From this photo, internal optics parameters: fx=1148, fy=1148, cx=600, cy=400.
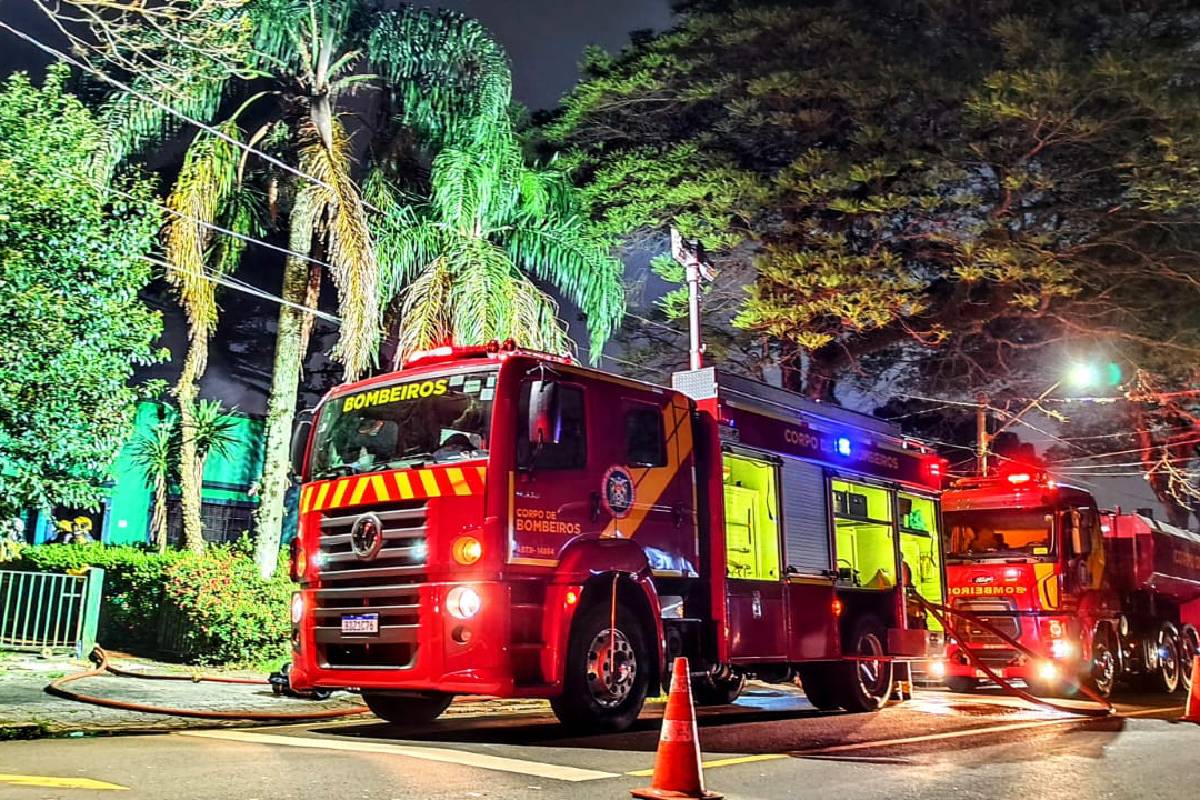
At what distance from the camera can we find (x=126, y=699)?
35.2 ft

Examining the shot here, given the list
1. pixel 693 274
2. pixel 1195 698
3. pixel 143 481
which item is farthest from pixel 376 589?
pixel 143 481

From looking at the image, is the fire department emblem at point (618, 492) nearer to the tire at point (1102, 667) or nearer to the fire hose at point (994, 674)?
the fire hose at point (994, 674)

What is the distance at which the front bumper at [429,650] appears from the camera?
806cm

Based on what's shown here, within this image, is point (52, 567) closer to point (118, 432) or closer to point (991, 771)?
point (118, 432)

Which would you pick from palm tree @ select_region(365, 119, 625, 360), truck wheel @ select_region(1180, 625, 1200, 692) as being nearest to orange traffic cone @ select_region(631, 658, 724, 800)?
palm tree @ select_region(365, 119, 625, 360)

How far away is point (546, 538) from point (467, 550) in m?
0.63

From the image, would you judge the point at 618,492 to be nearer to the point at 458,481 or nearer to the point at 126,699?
the point at 458,481

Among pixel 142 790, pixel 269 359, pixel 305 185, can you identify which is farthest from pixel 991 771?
pixel 269 359

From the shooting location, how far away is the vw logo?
28.2 ft

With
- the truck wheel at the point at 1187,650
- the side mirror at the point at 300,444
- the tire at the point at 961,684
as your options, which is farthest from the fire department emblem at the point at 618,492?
the truck wheel at the point at 1187,650

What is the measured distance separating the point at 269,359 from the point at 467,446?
23117mm

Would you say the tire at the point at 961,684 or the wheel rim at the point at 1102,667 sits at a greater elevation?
the wheel rim at the point at 1102,667

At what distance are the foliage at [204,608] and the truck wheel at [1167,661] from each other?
537 inches

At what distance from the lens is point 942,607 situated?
43.9 ft
